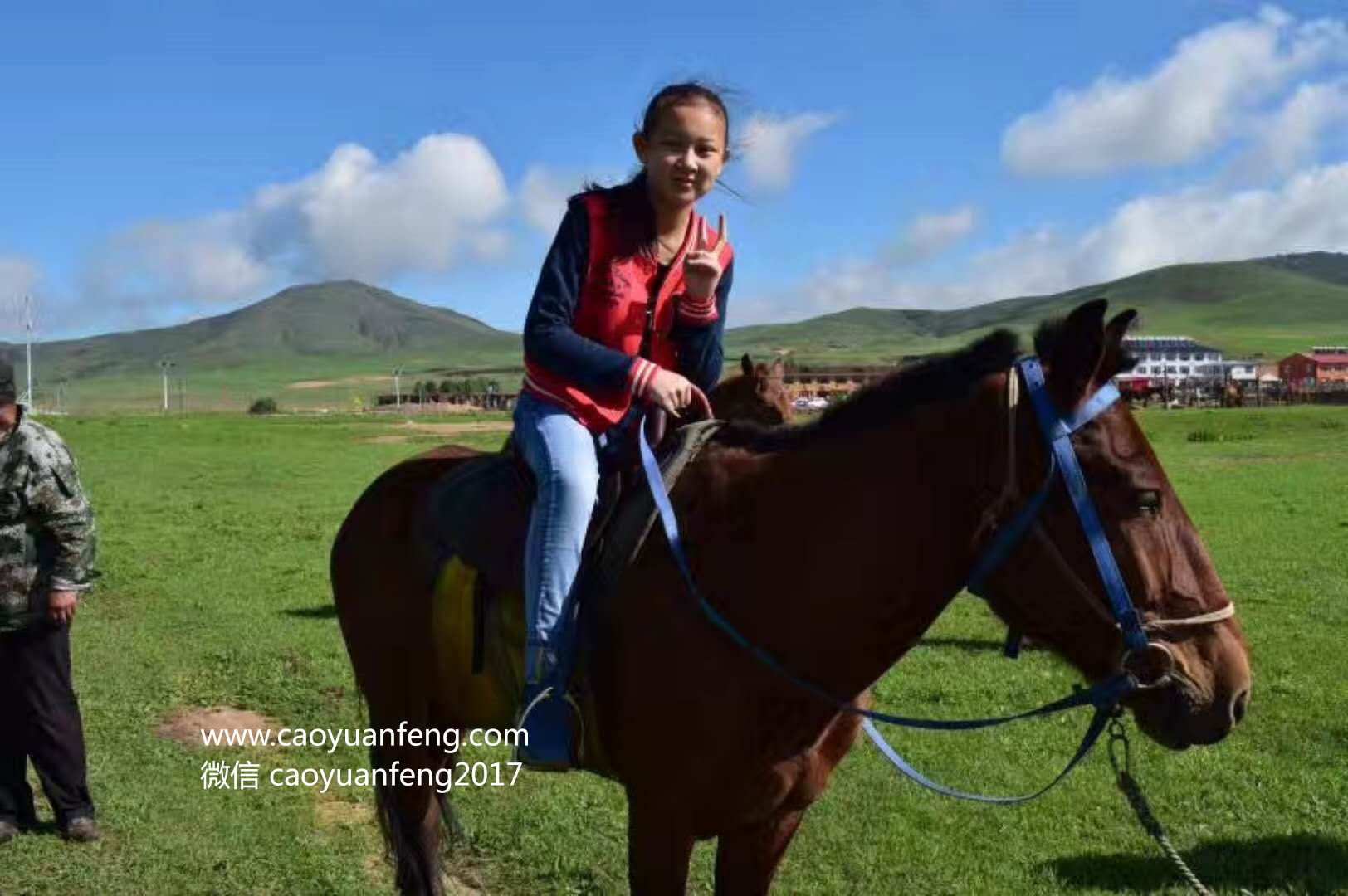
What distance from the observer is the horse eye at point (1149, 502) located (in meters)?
2.63

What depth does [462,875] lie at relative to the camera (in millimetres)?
5605

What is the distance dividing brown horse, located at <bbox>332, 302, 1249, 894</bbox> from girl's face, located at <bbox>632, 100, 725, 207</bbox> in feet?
2.64

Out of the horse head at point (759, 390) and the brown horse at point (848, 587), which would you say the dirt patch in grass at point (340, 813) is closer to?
the horse head at point (759, 390)

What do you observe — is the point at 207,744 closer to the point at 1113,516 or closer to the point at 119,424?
the point at 1113,516

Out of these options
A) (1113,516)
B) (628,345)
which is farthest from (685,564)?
(1113,516)

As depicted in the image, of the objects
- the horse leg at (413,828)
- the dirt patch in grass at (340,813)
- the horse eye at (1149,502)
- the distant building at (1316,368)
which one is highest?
the distant building at (1316,368)

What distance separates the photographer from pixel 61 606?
6121 millimetres

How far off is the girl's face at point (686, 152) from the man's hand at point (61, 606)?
14.7ft

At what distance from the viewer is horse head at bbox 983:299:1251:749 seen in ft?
8.51

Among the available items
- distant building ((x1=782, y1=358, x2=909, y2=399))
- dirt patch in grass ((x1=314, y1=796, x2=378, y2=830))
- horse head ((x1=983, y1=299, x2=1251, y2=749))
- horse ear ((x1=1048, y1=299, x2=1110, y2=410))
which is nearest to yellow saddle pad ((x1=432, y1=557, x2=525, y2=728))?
horse head ((x1=983, y1=299, x2=1251, y2=749))

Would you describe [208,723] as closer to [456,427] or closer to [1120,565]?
[1120,565]

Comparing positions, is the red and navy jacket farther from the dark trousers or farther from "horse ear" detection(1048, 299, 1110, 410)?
the dark trousers

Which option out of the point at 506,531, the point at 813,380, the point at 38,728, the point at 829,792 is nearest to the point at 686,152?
the point at 506,531

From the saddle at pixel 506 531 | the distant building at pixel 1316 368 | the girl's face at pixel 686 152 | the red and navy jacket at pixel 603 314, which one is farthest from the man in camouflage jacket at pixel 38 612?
the distant building at pixel 1316 368
